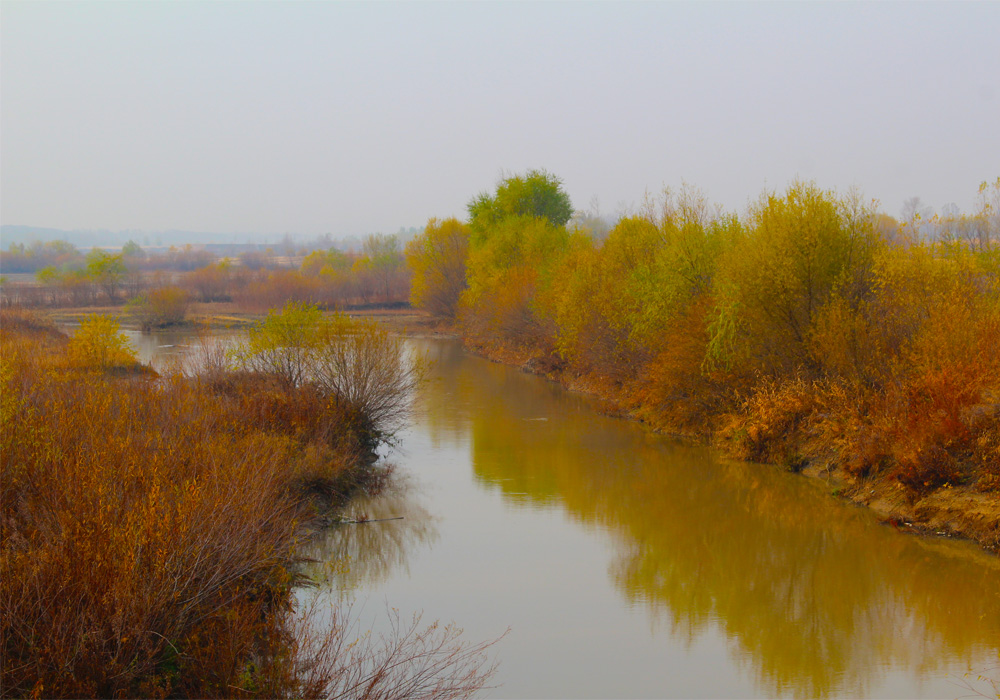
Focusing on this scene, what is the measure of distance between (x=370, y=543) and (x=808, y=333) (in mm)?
11357

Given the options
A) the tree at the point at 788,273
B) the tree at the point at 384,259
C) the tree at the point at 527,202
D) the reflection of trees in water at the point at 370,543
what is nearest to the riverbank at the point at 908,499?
the tree at the point at 788,273

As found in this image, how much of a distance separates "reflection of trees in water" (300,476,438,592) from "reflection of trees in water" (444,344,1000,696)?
2.35m

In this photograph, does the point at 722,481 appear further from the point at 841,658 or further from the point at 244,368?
the point at 244,368

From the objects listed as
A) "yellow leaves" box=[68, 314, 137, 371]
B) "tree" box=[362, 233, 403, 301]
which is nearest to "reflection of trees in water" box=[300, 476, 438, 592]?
"yellow leaves" box=[68, 314, 137, 371]

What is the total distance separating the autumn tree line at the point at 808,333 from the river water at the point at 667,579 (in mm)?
1443

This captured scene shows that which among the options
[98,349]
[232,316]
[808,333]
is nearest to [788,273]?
[808,333]

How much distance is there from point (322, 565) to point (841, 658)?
746cm

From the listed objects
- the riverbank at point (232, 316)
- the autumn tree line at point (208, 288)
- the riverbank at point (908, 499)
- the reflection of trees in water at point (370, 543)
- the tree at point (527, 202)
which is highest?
the tree at point (527, 202)

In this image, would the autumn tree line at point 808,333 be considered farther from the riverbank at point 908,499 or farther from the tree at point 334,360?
the tree at point 334,360

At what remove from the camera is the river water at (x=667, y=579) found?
31.6 feet

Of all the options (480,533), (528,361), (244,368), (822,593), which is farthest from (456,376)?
(822,593)

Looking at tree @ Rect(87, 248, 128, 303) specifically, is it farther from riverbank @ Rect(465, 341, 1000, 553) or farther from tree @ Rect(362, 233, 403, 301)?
riverbank @ Rect(465, 341, 1000, 553)

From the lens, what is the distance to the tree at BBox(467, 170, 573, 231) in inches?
1976

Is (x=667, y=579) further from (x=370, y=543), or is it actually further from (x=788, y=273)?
(x=788, y=273)
